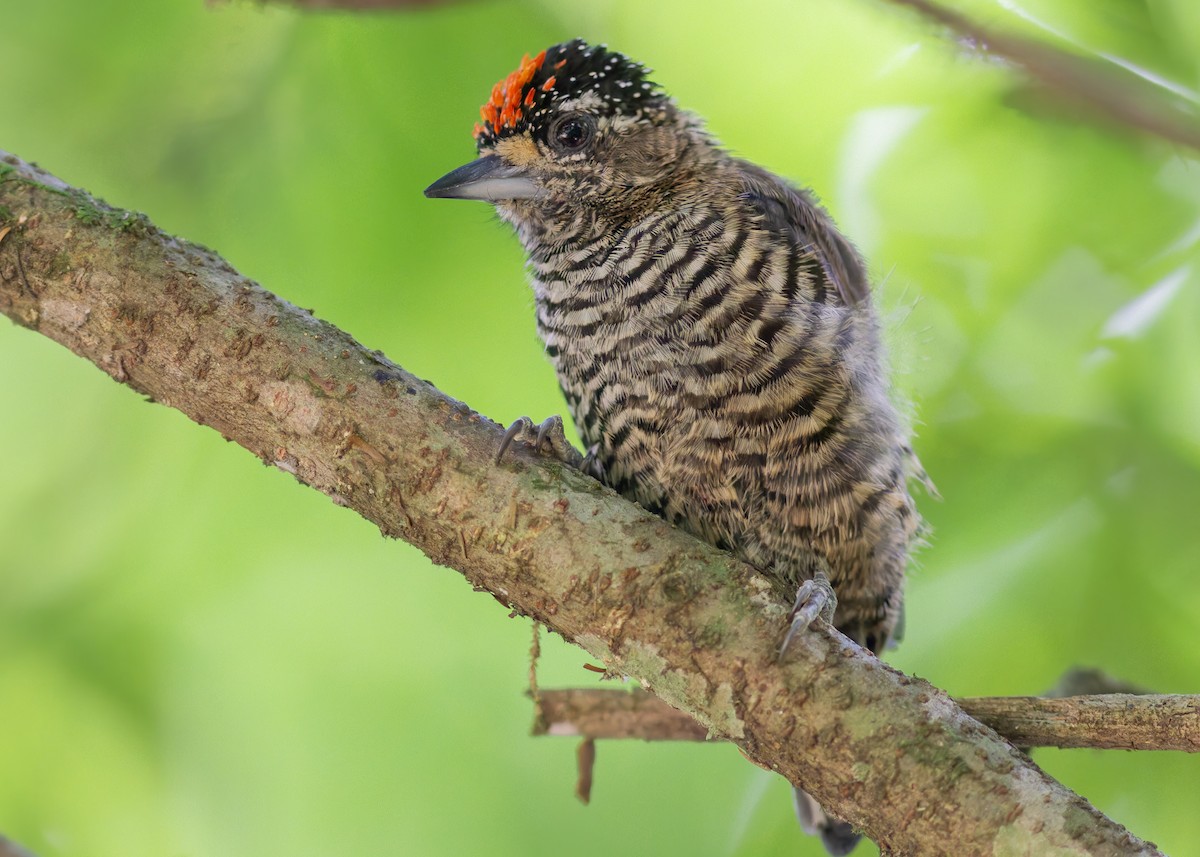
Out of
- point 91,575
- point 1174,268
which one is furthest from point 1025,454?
point 91,575

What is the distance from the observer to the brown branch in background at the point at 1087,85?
1.59m

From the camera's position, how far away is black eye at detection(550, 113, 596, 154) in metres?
2.79

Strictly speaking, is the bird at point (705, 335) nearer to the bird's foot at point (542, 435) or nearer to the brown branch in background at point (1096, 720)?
the bird's foot at point (542, 435)

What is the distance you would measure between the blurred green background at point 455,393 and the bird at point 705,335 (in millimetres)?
381

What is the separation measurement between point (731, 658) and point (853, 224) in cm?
195

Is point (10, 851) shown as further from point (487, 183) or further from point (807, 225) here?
point (807, 225)

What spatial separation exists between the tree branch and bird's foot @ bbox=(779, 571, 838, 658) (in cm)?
2

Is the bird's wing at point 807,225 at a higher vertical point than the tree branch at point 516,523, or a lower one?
higher

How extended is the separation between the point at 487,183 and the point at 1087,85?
1.54m

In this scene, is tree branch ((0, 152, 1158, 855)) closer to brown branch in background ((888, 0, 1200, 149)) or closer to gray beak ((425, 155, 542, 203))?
gray beak ((425, 155, 542, 203))

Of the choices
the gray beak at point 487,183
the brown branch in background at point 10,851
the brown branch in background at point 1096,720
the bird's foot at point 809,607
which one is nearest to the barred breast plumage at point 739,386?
the gray beak at point 487,183

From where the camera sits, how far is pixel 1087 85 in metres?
1.58

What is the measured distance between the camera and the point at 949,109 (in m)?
3.21

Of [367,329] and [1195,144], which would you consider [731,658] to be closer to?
[1195,144]
